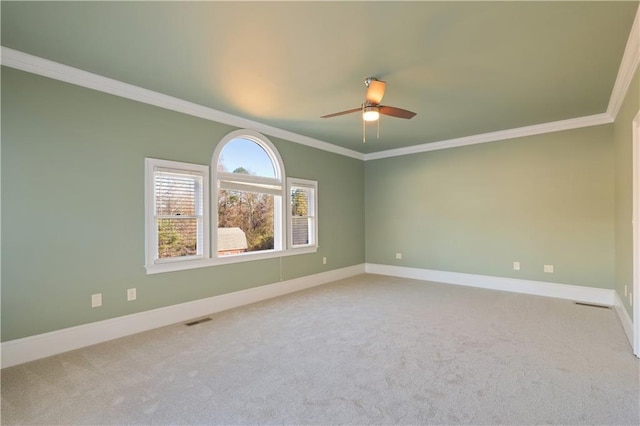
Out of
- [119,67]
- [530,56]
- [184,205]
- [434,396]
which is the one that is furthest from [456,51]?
[184,205]

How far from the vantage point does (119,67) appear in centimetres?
303

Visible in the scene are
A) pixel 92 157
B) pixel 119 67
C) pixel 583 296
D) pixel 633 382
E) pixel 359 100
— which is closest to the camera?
pixel 633 382

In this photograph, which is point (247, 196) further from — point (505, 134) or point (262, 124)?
point (505, 134)

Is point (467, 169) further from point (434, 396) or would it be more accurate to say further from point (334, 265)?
point (434, 396)

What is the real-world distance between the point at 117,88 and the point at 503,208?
18.8 feet

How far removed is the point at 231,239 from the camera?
4.64 meters

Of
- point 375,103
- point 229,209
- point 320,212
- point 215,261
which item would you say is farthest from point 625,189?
point 215,261

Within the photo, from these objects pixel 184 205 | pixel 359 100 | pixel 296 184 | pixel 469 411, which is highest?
pixel 359 100

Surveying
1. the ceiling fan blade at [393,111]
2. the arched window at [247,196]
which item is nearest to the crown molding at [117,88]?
the arched window at [247,196]

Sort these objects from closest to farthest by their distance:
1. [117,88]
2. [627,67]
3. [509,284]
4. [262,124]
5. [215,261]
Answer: [627,67] → [117,88] → [215,261] → [262,124] → [509,284]

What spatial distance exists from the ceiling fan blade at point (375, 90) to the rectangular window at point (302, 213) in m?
2.48

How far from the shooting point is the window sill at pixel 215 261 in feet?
12.2

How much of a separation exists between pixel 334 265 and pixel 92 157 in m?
4.29

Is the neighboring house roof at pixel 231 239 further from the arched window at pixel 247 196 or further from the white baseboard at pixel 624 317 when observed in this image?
the white baseboard at pixel 624 317
